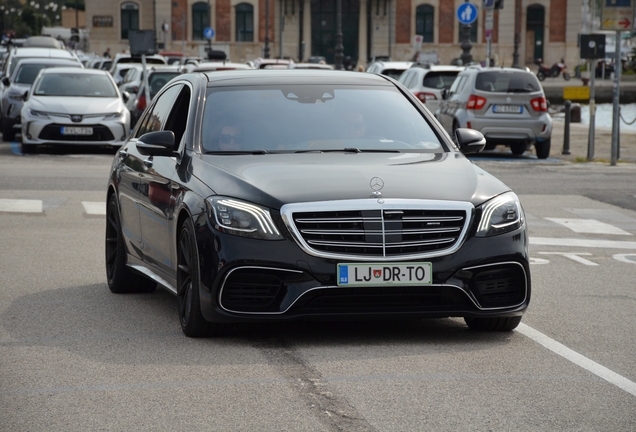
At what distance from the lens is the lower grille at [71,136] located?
74.8 feet

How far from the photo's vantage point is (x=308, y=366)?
6.12m

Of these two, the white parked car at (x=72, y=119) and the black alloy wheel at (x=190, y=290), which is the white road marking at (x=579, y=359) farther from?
the white parked car at (x=72, y=119)

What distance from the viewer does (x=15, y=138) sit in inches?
1090

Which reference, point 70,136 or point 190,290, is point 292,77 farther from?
point 70,136

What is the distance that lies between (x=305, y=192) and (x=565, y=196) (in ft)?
34.9

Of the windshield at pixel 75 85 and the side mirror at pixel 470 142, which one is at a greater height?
the side mirror at pixel 470 142

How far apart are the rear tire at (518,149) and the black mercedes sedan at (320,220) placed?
17994mm

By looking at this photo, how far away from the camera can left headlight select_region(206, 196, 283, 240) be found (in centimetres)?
650

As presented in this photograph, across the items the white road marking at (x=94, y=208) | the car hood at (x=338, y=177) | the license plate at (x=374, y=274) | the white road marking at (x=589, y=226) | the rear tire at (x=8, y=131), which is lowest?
the rear tire at (x=8, y=131)

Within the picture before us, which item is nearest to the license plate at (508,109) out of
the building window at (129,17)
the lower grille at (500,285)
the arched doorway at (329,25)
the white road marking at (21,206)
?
the white road marking at (21,206)

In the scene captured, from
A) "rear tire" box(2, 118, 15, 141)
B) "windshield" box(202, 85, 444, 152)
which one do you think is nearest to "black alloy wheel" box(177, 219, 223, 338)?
"windshield" box(202, 85, 444, 152)

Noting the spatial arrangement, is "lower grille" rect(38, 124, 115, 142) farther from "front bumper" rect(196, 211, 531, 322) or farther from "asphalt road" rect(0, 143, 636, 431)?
"front bumper" rect(196, 211, 531, 322)

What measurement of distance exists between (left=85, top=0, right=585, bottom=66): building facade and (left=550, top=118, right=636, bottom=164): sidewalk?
60.4 meters

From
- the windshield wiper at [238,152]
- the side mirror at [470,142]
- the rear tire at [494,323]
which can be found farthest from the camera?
the side mirror at [470,142]
